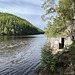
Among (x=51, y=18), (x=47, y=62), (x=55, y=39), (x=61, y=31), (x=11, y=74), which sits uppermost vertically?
(x=51, y=18)

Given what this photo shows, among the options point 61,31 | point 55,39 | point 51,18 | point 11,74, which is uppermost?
point 51,18

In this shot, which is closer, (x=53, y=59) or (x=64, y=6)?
(x=53, y=59)

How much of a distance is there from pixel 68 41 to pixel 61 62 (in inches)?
480

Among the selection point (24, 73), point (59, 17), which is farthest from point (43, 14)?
point (24, 73)

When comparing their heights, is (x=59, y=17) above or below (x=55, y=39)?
above

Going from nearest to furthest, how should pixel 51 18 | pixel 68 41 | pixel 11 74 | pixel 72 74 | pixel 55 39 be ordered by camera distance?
pixel 72 74
pixel 11 74
pixel 51 18
pixel 68 41
pixel 55 39

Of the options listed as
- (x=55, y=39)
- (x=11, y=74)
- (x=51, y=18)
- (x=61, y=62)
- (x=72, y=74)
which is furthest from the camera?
(x=55, y=39)

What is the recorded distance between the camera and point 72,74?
561cm

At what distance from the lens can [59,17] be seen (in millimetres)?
12031

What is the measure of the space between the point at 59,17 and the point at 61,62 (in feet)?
19.5

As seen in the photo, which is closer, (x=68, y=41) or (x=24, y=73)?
(x=24, y=73)

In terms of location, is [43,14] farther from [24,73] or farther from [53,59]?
[24,73]

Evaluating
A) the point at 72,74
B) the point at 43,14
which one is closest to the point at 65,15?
the point at 43,14

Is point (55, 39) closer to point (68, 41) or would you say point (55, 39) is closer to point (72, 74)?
point (68, 41)
